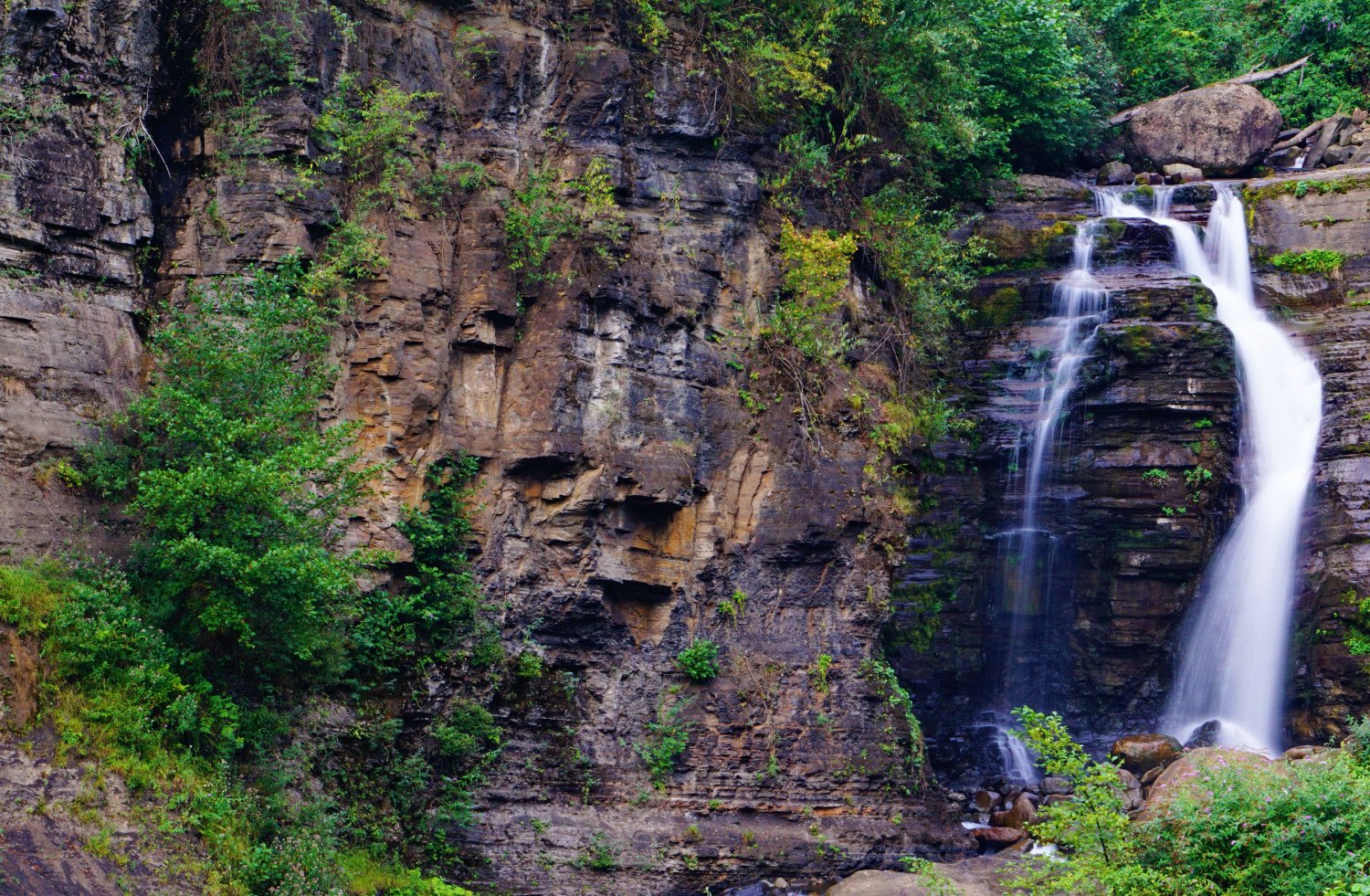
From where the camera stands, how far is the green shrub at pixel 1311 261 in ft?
72.5

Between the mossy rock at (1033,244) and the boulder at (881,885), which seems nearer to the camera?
the boulder at (881,885)

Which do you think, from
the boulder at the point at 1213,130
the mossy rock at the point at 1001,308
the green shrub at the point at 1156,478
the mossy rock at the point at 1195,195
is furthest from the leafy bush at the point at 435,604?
the boulder at the point at 1213,130

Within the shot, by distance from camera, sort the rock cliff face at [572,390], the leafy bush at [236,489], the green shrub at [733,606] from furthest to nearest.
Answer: the green shrub at [733,606] < the rock cliff face at [572,390] < the leafy bush at [236,489]

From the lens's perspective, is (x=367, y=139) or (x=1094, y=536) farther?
(x=1094, y=536)

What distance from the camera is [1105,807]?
44.6 feet

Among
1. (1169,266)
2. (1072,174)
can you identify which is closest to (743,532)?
(1169,266)

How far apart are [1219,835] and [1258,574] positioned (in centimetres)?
697

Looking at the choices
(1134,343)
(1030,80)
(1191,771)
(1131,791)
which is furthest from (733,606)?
(1030,80)

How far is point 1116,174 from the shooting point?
84.2 feet

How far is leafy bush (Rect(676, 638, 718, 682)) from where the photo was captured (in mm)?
17250

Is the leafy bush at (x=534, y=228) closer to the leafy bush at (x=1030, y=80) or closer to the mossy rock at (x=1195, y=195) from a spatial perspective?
the leafy bush at (x=1030, y=80)

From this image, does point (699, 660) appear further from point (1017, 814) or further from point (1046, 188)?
point (1046, 188)

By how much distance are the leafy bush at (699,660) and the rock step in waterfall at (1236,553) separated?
16.7 ft

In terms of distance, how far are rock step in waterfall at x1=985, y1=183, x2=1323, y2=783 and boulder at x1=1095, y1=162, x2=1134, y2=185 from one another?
4940mm
